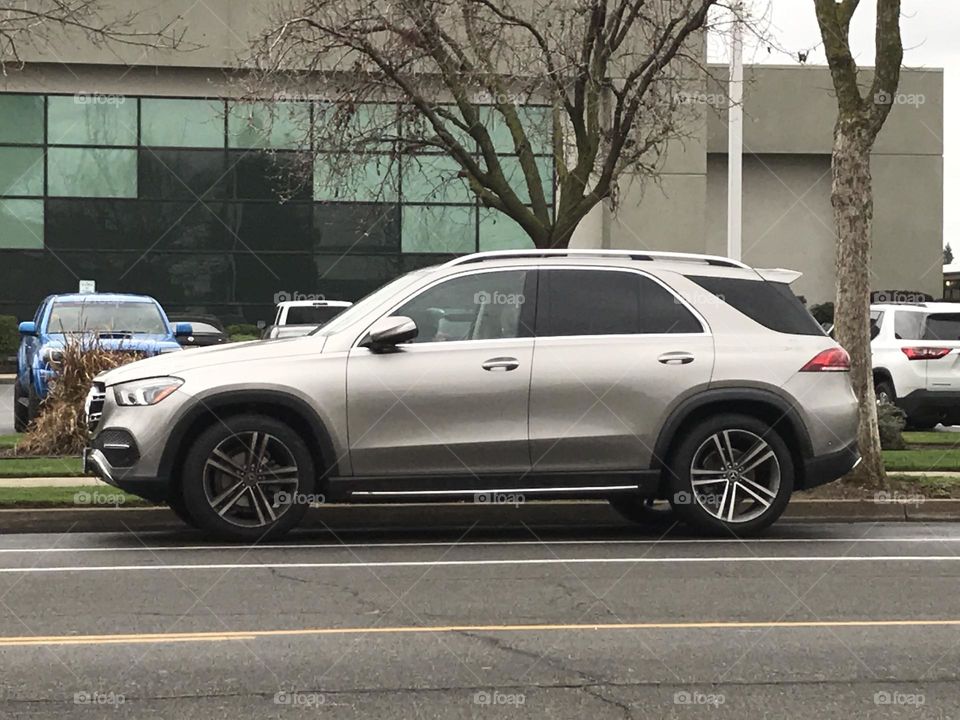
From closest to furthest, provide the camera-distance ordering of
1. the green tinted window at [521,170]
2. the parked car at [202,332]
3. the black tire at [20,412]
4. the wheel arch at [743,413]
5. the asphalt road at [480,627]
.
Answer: the asphalt road at [480,627] → the wheel arch at [743,413] → the black tire at [20,412] → the parked car at [202,332] → the green tinted window at [521,170]

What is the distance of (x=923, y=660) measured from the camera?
256 inches

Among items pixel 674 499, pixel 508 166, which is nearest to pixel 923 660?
pixel 674 499

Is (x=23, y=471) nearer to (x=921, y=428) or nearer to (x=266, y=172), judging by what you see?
(x=921, y=428)

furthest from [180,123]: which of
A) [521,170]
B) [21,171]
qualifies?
[521,170]

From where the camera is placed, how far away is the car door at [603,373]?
1008 cm

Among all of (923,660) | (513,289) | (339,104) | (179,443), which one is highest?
(339,104)

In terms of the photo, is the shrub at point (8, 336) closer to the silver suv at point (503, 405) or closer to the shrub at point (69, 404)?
the shrub at point (69, 404)

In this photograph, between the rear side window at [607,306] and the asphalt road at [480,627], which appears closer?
the asphalt road at [480,627]

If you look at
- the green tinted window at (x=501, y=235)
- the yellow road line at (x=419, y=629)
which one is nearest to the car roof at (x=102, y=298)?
the yellow road line at (x=419, y=629)

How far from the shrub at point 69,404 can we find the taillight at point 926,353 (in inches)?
382

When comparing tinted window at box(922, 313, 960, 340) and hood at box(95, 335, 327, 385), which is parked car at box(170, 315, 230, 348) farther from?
tinted window at box(922, 313, 960, 340)

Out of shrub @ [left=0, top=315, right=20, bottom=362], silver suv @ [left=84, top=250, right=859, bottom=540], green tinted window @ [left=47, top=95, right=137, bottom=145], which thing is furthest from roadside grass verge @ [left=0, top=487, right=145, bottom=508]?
green tinted window @ [left=47, top=95, right=137, bottom=145]

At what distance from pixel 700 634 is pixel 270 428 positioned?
381cm

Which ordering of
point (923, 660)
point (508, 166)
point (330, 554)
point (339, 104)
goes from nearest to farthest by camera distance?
point (923, 660) < point (330, 554) < point (339, 104) < point (508, 166)
